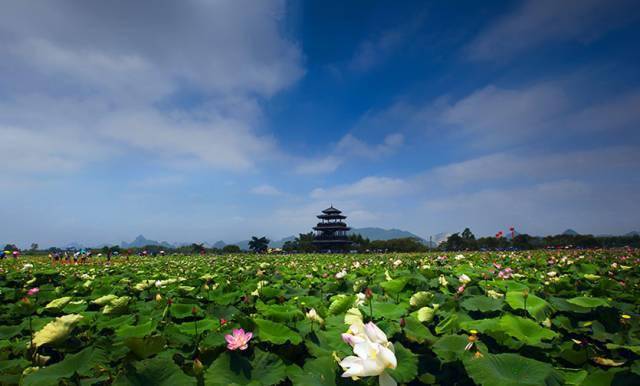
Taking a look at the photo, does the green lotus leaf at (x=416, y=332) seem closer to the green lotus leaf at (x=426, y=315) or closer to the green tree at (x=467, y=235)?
the green lotus leaf at (x=426, y=315)

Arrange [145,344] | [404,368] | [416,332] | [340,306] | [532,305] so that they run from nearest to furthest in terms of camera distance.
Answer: [404,368] → [145,344] → [416,332] → [532,305] → [340,306]

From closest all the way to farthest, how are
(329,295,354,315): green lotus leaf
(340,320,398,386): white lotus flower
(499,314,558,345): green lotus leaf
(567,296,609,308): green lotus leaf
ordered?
(340,320,398,386): white lotus flower < (499,314,558,345): green lotus leaf < (567,296,609,308): green lotus leaf < (329,295,354,315): green lotus leaf

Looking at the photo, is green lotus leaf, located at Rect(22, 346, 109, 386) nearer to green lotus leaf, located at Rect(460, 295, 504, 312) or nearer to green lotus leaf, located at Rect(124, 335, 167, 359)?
green lotus leaf, located at Rect(124, 335, 167, 359)

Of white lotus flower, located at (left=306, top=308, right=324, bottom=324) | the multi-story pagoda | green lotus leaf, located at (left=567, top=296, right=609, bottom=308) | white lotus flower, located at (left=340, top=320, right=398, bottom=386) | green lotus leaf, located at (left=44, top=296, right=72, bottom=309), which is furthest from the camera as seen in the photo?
the multi-story pagoda

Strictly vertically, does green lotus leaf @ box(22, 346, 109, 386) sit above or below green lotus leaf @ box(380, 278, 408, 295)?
below

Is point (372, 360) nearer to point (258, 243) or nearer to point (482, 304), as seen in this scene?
point (482, 304)

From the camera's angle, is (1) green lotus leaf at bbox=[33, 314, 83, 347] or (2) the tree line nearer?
(1) green lotus leaf at bbox=[33, 314, 83, 347]

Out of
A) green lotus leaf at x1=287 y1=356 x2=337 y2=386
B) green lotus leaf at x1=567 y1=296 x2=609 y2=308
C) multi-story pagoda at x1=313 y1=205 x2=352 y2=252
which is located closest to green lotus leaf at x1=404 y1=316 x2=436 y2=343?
green lotus leaf at x1=287 y1=356 x2=337 y2=386

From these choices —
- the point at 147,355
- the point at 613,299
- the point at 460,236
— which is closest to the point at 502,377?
the point at 147,355

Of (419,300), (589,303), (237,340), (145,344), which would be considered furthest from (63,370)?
(589,303)

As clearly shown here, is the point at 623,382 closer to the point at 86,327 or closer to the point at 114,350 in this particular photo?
the point at 114,350

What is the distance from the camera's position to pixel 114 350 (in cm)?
168

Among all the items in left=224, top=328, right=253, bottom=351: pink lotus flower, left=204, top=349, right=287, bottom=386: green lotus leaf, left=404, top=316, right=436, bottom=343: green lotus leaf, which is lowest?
left=204, top=349, right=287, bottom=386: green lotus leaf

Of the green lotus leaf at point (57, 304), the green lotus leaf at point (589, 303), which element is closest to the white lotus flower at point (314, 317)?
the green lotus leaf at point (589, 303)
